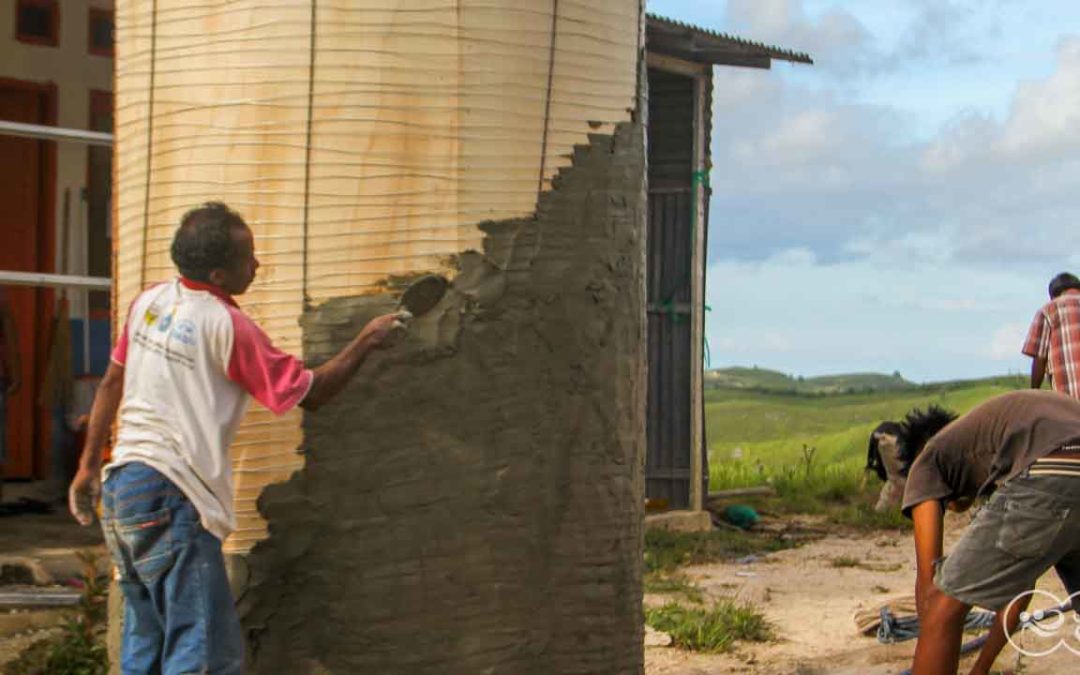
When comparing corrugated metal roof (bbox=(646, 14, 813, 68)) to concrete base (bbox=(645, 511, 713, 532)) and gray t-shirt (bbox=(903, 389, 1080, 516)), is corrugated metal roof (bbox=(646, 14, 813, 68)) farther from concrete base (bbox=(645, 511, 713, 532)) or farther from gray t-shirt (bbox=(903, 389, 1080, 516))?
gray t-shirt (bbox=(903, 389, 1080, 516))

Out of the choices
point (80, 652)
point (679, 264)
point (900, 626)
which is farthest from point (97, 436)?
point (679, 264)

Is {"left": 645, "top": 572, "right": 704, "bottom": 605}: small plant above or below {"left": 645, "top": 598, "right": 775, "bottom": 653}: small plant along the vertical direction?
below

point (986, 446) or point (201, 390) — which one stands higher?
point (201, 390)

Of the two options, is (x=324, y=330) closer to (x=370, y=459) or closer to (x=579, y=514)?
(x=370, y=459)

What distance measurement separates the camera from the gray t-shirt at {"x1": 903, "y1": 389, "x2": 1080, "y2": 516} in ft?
15.3

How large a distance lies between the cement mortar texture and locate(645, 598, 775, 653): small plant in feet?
8.46

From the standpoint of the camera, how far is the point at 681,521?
11297mm

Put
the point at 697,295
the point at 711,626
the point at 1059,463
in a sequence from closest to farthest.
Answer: the point at 1059,463 → the point at 711,626 → the point at 697,295

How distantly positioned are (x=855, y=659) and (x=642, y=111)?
123 inches

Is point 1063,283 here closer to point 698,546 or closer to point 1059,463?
point 698,546

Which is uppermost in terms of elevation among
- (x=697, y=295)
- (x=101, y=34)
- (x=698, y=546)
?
(x=101, y=34)

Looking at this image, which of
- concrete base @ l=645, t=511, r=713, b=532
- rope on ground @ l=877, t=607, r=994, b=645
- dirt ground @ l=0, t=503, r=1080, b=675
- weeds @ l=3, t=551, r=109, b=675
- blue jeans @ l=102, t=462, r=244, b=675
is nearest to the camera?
blue jeans @ l=102, t=462, r=244, b=675

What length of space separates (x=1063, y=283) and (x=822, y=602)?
2.46 metres

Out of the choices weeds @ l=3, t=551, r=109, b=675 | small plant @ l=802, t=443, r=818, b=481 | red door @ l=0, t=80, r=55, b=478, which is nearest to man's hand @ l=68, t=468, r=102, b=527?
weeds @ l=3, t=551, r=109, b=675
